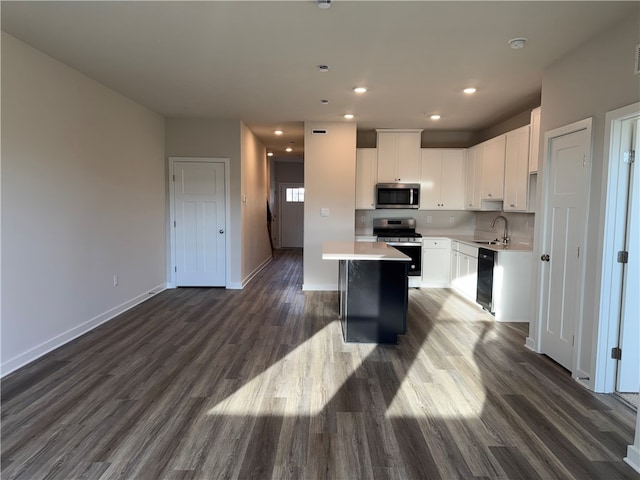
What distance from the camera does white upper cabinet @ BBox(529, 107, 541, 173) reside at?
4.23 m

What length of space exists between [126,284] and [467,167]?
18.0ft

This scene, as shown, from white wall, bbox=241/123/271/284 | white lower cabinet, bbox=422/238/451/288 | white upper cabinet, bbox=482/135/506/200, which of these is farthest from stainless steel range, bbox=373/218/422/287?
white wall, bbox=241/123/271/284

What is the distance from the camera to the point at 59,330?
11.7 ft

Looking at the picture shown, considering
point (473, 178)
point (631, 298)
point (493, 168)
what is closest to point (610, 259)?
point (631, 298)

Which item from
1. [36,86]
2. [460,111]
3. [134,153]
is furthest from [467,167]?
[36,86]

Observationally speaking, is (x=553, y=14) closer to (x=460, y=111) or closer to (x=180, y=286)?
(x=460, y=111)

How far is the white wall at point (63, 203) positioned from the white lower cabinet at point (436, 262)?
4.33 metres

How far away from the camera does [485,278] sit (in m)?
4.72

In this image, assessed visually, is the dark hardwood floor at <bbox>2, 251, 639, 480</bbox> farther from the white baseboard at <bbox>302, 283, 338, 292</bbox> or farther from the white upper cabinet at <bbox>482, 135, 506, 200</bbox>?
the white upper cabinet at <bbox>482, 135, 506, 200</bbox>

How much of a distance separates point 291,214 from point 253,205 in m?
4.67

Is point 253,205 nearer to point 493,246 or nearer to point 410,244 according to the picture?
point 410,244

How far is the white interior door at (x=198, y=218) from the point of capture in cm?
603

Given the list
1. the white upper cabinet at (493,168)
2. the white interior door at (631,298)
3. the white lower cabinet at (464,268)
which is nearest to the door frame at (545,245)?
the white interior door at (631,298)

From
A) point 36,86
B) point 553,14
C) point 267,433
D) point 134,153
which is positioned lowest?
point 267,433
